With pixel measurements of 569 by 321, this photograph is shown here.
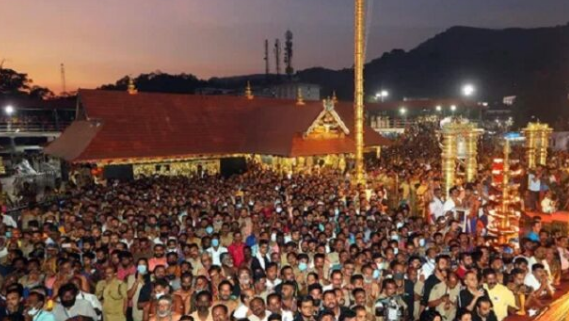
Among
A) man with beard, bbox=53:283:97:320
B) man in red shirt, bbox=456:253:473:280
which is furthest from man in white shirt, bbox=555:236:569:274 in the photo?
man with beard, bbox=53:283:97:320

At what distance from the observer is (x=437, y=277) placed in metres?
6.42

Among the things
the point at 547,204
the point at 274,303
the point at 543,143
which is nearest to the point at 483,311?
the point at 274,303

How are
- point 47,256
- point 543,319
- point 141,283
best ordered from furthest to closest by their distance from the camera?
point 47,256 < point 141,283 < point 543,319

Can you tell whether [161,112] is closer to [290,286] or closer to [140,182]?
[140,182]

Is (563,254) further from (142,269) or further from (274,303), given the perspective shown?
(142,269)

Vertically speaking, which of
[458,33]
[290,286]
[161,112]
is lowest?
[290,286]

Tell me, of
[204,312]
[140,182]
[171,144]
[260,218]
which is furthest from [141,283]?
[171,144]

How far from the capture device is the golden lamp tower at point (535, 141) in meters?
18.2

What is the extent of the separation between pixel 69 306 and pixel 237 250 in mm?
3196

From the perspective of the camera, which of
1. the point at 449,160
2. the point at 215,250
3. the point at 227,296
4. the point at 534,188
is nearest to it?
the point at 227,296

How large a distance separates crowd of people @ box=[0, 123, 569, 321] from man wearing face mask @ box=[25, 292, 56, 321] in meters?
0.01

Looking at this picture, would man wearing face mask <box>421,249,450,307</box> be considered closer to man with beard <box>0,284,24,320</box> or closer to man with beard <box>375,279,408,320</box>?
man with beard <box>375,279,408,320</box>

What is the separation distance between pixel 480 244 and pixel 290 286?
162 inches

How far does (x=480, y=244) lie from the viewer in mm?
8258
